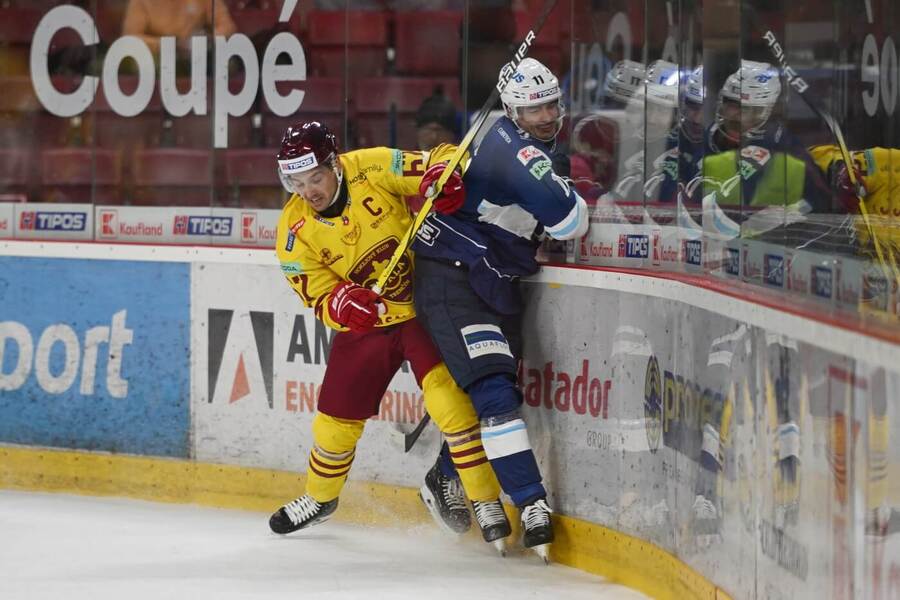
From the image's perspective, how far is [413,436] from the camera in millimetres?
4988

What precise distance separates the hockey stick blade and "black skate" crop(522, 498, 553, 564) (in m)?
0.71

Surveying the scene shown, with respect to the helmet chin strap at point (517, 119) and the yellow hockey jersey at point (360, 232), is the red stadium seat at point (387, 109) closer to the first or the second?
the yellow hockey jersey at point (360, 232)

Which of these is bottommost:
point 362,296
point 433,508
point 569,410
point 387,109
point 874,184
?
point 433,508

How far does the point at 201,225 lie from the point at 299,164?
4.36 ft

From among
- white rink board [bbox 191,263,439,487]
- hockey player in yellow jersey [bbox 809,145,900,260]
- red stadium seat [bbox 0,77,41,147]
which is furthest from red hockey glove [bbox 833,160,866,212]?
red stadium seat [bbox 0,77,41,147]

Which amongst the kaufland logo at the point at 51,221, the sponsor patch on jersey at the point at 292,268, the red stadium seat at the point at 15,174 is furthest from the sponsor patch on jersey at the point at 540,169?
the red stadium seat at the point at 15,174

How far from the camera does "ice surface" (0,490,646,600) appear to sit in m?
4.04

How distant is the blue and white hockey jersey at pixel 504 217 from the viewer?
4.29 metres

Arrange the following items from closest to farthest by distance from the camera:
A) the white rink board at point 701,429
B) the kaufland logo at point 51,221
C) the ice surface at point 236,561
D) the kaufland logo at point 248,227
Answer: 1. the white rink board at point 701,429
2. the ice surface at point 236,561
3. the kaufland logo at point 248,227
4. the kaufland logo at point 51,221

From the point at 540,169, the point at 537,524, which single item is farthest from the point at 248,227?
the point at 537,524

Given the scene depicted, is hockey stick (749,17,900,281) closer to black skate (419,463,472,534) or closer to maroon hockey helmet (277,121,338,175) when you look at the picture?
maroon hockey helmet (277,121,338,175)

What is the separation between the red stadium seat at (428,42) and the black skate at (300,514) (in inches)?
60.8

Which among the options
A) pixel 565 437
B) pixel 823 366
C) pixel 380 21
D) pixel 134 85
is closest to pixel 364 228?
pixel 565 437

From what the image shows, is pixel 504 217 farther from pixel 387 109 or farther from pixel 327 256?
pixel 387 109
